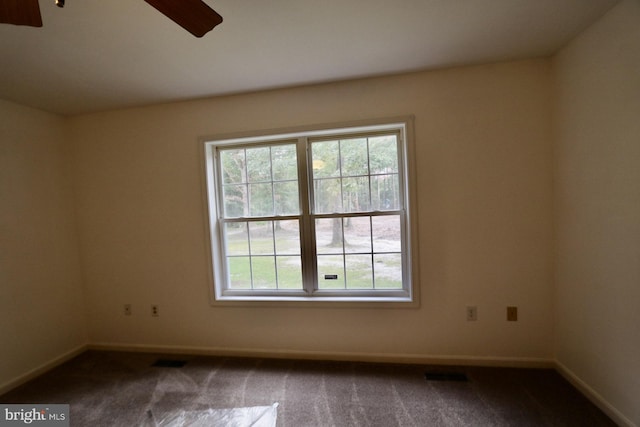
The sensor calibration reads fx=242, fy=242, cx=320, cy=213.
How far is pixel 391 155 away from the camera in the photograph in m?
2.08

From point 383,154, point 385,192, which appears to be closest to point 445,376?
point 385,192

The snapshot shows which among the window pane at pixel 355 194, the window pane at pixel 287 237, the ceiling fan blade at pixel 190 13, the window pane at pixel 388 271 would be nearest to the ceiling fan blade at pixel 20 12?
the ceiling fan blade at pixel 190 13

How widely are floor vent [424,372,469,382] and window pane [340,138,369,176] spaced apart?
5.48 feet

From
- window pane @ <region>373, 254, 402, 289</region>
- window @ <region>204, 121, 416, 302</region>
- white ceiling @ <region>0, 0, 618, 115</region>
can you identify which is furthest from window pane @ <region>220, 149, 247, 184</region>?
window pane @ <region>373, 254, 402, 289</region>

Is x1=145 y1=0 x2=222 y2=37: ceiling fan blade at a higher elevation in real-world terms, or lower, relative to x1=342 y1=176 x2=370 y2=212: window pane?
higher

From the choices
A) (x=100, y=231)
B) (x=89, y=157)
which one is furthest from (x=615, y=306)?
(x=89, y=157)

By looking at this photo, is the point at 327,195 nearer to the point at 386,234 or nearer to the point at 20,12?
the point at 386,234

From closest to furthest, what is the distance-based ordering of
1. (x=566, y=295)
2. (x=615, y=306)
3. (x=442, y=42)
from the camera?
(x=615, y=306) < (x=442, y=42) < (x=566, y=295)

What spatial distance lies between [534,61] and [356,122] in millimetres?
1348

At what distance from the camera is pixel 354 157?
6.97 feet

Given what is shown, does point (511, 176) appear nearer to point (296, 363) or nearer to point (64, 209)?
point (296, 363)

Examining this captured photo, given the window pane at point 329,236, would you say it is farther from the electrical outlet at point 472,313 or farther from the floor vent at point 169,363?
the floor vent at point 169,363

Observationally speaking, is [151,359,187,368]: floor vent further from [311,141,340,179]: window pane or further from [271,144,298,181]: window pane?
[311,141,340,179]: window pane

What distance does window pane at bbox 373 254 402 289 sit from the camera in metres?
2.11
